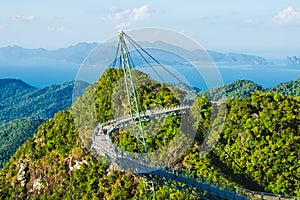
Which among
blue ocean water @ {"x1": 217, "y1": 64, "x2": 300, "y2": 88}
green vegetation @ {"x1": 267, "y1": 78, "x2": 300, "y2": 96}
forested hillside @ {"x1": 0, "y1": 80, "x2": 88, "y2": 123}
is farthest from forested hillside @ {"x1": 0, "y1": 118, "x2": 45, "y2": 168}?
blue ocean water @ {"x1": 217, "y1": 64, "x2": 300, "y2": 88}

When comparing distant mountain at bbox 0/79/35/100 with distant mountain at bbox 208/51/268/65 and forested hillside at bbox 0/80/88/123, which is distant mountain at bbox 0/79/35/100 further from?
distant mountain at bbox 208/51/268/65

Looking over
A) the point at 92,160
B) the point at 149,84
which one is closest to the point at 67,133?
the point at 92,160

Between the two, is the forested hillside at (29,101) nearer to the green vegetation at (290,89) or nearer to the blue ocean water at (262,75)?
the blue ocean water at (262,75)

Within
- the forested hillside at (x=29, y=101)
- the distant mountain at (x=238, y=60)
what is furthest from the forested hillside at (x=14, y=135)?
the distant mountain at (x=238, y=60)

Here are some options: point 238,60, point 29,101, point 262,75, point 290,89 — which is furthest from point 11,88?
point 290,89

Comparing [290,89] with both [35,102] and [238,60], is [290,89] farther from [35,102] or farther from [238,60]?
[238,60]

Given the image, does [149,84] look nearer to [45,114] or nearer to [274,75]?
[45,114]

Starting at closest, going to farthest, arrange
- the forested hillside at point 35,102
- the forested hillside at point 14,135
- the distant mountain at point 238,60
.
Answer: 1. the forested hillside at point 14,135
2. the forested hillside at point 35,102
3. the distant mountain at point 238,60

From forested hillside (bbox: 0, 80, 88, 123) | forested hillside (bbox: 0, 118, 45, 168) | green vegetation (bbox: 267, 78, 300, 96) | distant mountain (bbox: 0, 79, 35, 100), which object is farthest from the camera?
distant mountain (bbox: 0, 79, 35, 100)
